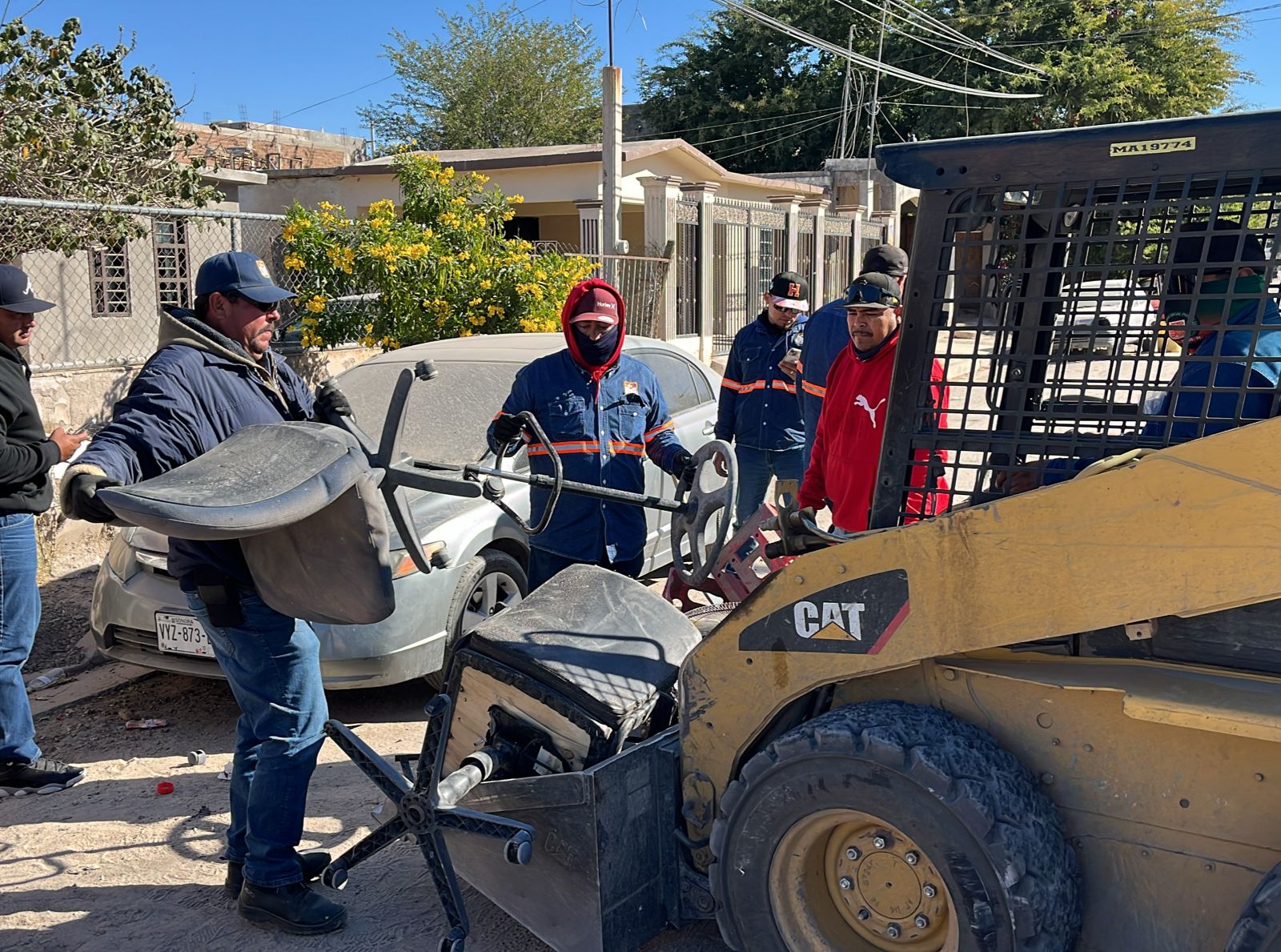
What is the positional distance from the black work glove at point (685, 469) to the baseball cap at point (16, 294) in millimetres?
2428

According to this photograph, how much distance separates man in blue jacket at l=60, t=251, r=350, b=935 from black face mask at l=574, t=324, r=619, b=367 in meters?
1.17

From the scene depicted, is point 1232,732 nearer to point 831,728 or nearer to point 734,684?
point 831,728

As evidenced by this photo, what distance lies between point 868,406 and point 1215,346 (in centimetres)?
170

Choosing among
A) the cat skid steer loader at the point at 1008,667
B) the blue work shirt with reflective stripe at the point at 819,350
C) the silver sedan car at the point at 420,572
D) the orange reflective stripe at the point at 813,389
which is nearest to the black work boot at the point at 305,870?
the cat skid steer loader at the point at 1008,667

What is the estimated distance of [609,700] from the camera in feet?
9.93

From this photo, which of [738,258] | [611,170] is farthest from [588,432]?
[738,258]

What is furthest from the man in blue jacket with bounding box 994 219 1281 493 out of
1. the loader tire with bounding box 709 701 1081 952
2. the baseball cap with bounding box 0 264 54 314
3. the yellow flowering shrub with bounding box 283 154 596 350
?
the yellow flowering shrub with bounding box 283 154 596 350

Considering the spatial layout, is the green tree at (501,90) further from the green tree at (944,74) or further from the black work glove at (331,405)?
the black work glove at (331,405)

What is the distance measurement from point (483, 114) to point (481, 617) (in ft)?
115

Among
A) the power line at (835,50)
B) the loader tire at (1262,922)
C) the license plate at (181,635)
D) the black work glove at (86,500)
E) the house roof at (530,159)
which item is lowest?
the license plate at (181,635)

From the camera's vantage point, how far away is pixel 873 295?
3.98 metres

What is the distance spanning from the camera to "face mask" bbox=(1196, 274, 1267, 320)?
2.24 metres

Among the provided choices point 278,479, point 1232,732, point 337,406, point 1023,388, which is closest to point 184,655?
point 337,406

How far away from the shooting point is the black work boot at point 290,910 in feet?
10.8
